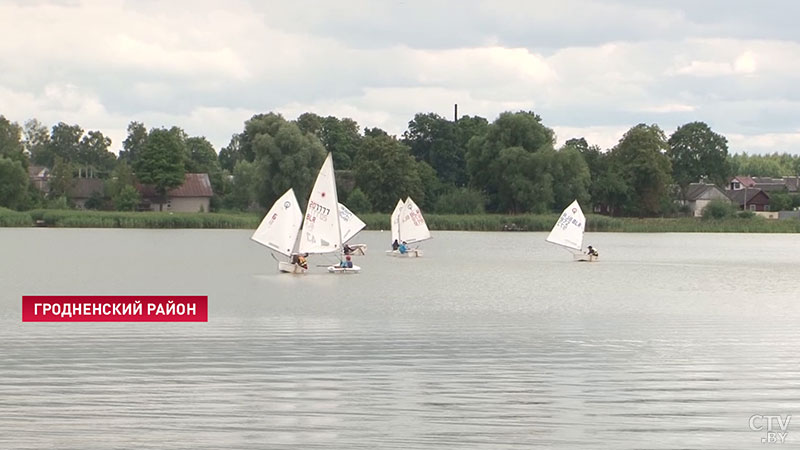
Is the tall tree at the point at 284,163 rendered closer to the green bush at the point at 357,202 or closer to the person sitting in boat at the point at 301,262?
the green bush at the point at 357,202

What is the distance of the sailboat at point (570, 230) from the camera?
6084 centimetres

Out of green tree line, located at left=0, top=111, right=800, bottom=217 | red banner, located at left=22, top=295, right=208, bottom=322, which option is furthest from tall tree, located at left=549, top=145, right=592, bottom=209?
red banner, located at left=22, top=295, right=208, bottom=322

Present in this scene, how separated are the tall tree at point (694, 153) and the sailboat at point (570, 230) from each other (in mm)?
85647

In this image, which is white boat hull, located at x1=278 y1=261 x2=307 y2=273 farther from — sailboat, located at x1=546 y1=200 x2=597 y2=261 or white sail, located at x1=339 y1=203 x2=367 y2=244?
sailboat, located at x1=546 y1=200 x2=597 y2=261

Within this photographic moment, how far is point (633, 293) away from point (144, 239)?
4365 centimetres

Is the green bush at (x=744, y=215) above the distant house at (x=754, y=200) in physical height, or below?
below

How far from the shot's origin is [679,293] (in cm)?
4294

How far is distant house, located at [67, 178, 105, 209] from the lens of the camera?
130125mm

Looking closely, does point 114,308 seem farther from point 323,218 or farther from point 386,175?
point 386,175

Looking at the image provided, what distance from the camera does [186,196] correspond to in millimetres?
125125

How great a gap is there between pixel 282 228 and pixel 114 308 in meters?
13.7

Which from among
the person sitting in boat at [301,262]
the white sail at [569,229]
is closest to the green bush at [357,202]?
the white sail at [569,229]

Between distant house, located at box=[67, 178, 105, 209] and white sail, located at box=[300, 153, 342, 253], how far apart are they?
8287cm

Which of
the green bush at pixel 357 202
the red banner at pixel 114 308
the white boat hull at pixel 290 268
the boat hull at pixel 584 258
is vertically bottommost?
the boat hull at pixel 584 258
